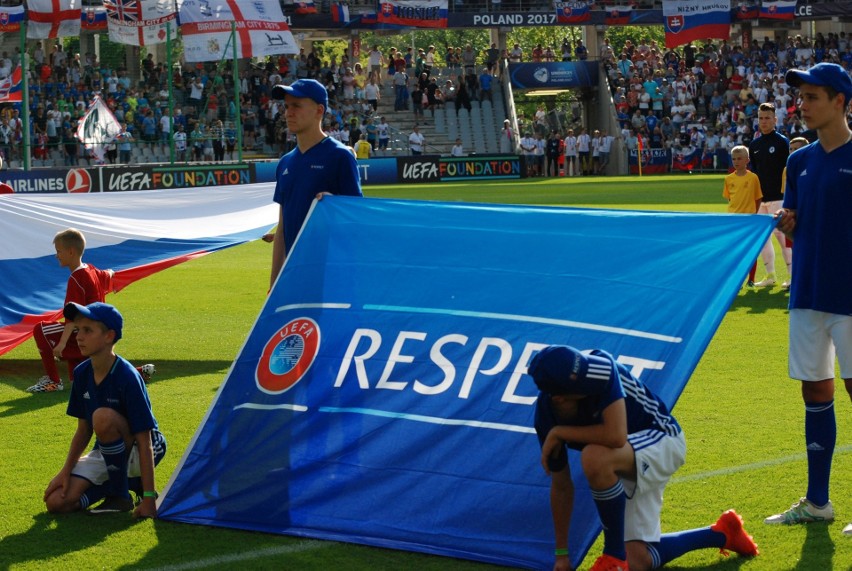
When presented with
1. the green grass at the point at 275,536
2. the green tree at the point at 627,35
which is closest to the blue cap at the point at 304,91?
the green grass at the point at 275,536

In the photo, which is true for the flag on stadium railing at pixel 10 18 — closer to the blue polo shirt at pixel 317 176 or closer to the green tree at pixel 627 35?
the blue polo shirt at pixel 317 176

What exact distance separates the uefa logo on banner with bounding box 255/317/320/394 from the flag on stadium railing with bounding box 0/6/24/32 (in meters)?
35.1

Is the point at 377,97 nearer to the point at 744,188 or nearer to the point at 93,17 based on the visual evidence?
the point at 93,17

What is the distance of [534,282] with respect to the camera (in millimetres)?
5219

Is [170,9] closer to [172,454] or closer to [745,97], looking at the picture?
[745,97]

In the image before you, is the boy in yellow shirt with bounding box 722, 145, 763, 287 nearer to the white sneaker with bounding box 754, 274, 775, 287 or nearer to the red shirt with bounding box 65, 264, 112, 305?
the white sneaker with bounding box 754, 274, 775, 287

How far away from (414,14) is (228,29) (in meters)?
12.9

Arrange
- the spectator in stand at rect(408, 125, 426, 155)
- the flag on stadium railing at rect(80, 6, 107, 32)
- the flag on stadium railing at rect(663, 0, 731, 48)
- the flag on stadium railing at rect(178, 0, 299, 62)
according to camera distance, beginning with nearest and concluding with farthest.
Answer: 1. the flag on stadium railing at rect(178, 0, 299, 62)
2. the flag on stadium railing at rect(80, 6, 107, 32)
3. the spectator in stand at rect(408, 125, 426, 155)
4. the flag on stadium railing at rect(663, 0, 731, 48)

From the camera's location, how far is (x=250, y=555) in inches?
200

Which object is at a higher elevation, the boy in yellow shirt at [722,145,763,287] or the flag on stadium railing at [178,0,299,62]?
the flag on stadium railing at [178,0,299,62]

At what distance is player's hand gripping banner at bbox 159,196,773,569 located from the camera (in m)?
4.92

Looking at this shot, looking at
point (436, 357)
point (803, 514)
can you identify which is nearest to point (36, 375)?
point (436, 357)

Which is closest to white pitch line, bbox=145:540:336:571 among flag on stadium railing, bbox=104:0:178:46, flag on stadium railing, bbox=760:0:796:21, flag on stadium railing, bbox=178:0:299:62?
flag on stadium railing, bbox=178:0:299:62

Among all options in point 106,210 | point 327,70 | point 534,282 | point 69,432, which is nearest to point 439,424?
point 534,282
